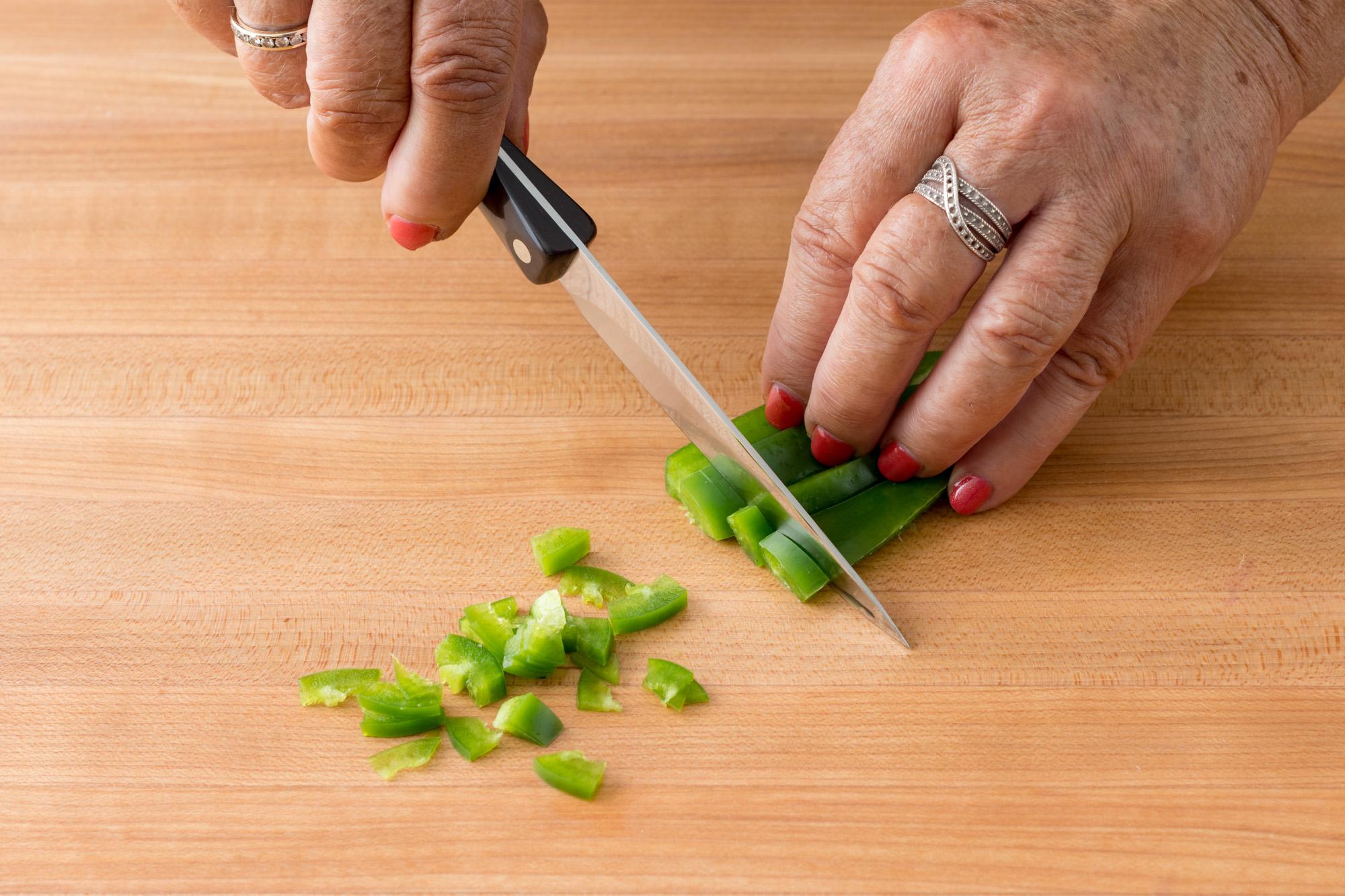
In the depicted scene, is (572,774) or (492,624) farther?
(492,624)

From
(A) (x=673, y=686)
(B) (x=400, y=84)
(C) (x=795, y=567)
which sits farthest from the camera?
(C) (x=795, y=567)

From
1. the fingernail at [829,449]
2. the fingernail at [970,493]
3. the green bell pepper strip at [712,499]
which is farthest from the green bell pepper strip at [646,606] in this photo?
the fingernail at [970,493]

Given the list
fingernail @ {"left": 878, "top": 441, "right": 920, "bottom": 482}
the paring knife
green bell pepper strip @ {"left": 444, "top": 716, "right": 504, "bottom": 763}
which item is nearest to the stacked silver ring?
fingernail @ {"left": 878, "top": 441, "right": 920, "bottom": 482}

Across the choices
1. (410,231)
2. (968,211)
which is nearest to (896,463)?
(968,211)

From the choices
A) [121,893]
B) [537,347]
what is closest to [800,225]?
[537,347]

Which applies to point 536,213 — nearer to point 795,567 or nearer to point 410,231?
point 410,231

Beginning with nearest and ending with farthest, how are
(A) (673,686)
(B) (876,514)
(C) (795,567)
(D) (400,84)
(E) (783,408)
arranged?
(D) (400,84), (A) (673,686), (C) (795,567), (B) (876,514), (E) (783,408)

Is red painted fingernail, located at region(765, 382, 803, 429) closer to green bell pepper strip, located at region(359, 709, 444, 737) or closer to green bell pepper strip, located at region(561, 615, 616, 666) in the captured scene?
green bell pepper strip, located at region(561, 615, 616, 666)

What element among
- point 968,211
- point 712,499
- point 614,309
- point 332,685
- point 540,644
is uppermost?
point 968,211
